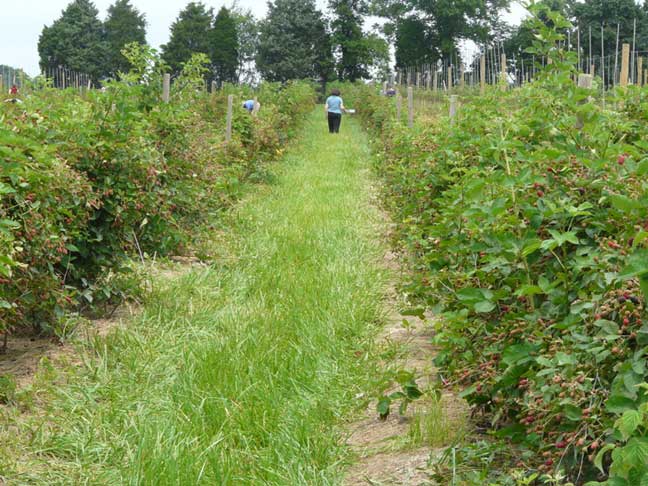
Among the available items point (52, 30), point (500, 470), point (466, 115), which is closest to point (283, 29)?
point (52, 30)

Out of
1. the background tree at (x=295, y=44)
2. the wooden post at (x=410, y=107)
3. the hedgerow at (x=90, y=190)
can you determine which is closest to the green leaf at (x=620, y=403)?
the hedgerow at (x=90, y=190)

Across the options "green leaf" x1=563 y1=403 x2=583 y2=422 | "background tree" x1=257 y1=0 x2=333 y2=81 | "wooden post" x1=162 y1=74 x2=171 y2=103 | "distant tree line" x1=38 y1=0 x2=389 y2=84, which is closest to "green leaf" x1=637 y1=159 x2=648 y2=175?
"green leaf" x1=563 y1=403 x2=583 y2=422

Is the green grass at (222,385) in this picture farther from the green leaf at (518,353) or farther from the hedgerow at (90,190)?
the green leaf at (518,353)

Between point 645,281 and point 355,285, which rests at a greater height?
point 645,281

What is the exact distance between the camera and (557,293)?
8.63ft

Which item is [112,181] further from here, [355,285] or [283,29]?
[283,29]

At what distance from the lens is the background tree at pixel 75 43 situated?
68.4 metres

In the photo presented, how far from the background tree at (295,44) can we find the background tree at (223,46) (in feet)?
28.1

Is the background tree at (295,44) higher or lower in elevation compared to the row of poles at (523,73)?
higher

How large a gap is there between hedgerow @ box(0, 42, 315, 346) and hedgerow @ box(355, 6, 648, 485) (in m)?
2.01

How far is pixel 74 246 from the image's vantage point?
486cm

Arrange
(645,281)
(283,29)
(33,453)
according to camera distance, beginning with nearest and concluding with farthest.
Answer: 1. (645,281)
2. (33,453)
3. (283,29)

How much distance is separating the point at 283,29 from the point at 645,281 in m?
61.6

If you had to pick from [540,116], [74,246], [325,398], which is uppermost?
[540,116]
